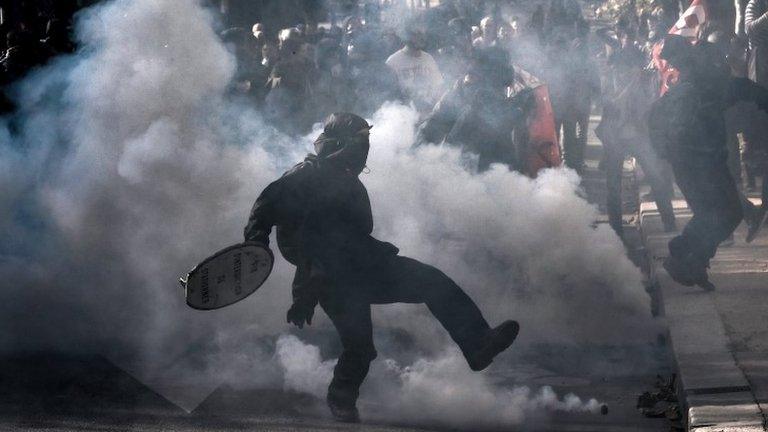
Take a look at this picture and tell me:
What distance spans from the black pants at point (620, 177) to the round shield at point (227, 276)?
5.25 meters

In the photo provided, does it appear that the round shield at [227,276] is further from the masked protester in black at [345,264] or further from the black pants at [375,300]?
the black pants at [375,300]

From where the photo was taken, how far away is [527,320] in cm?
789

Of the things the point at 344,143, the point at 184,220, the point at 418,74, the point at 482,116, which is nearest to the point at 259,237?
the point at 344,143

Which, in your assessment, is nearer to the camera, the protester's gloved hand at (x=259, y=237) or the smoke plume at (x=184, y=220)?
the protester's gloved hand at (x=259, y=237)

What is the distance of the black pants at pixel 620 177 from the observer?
10570mm

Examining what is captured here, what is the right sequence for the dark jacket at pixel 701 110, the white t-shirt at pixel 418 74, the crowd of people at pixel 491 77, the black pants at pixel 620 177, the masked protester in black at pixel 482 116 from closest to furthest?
the dark jacket at pixel 701 110
the masked protester in black at pixel 482 116
the crowd of people at pixel 491 77
the black pants at pixel 620 177
the white t-shirt at pixel 418 74

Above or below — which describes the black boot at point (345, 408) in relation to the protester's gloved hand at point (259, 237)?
below

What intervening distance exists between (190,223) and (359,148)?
7.30 feet

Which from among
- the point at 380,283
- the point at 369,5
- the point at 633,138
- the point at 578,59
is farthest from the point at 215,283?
the point at 369,5

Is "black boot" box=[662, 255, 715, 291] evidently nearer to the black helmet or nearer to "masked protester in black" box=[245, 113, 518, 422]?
"masked protester in black" box=[245, 113, 518, 422]

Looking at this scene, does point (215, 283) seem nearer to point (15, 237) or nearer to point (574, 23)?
point (15, 237)

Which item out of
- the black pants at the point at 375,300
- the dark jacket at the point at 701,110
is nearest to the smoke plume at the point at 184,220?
the dark jacket at the point at 701,110

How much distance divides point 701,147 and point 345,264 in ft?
9.65

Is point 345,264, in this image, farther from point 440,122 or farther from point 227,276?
point 440,122
